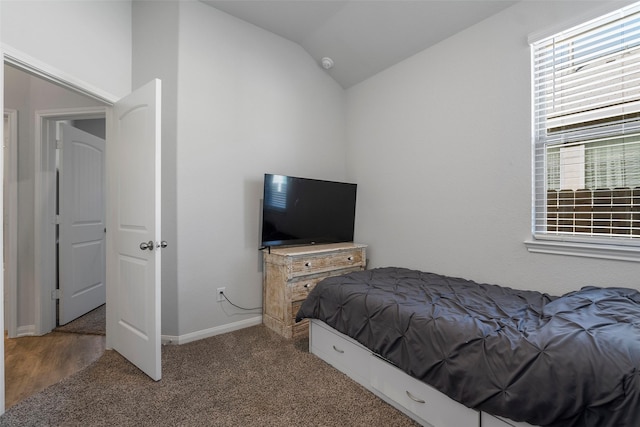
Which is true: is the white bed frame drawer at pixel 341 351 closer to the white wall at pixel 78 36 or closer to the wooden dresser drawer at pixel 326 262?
the wooden dresser drawer at pixel 326 262

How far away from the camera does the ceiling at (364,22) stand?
2.44 m

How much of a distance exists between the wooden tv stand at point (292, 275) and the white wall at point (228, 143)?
19cm

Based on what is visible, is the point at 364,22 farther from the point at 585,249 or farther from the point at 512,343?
the point at 512,343

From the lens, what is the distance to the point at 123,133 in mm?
2283

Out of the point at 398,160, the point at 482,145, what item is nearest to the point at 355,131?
the point at 398,160

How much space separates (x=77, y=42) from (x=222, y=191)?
1.41 metres

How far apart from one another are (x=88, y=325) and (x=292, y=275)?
2.12 metres

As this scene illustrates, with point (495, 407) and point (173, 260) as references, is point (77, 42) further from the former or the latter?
point (495, 407)

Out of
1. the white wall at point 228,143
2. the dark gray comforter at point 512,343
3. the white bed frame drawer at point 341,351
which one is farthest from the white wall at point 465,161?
the white bed frame drawer at point 341,351

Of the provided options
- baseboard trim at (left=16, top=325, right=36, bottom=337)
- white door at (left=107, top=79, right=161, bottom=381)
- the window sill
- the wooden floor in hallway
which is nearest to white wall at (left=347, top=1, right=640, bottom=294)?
the window sill

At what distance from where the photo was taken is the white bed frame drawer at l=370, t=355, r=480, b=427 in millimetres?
1419

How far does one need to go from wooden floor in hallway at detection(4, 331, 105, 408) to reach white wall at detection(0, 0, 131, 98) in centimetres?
201

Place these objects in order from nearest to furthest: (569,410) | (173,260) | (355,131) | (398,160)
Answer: (569,410), (173,260), (398,160), (355,131)

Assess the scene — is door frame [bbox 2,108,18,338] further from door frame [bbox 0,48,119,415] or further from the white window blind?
the white window blind
